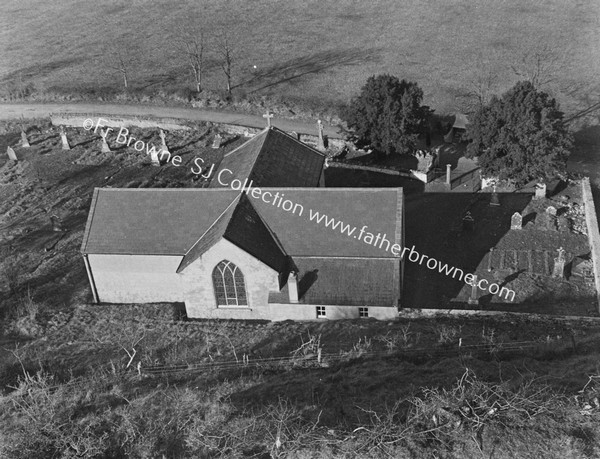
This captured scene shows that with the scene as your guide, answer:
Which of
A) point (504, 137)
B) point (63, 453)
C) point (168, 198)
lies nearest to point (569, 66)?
point (504, 137)

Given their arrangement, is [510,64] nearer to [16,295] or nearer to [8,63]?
[16,295]

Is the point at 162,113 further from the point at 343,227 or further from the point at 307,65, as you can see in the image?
the point at 343,227

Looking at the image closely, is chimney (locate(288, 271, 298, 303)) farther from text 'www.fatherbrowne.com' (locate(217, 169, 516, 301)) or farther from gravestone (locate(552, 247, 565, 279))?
gravestone (locate(552, 247, 565, 279))

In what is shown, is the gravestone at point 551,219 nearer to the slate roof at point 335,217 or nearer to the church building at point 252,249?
the church building at point 252,249

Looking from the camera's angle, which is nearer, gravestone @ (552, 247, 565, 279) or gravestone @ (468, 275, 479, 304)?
gravestone @ (468, 275, 479, 304)

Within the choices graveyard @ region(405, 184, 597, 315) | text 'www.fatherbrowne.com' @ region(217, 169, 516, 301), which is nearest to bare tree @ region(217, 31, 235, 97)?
graveyard @ region(405, 184, 597, 315)
